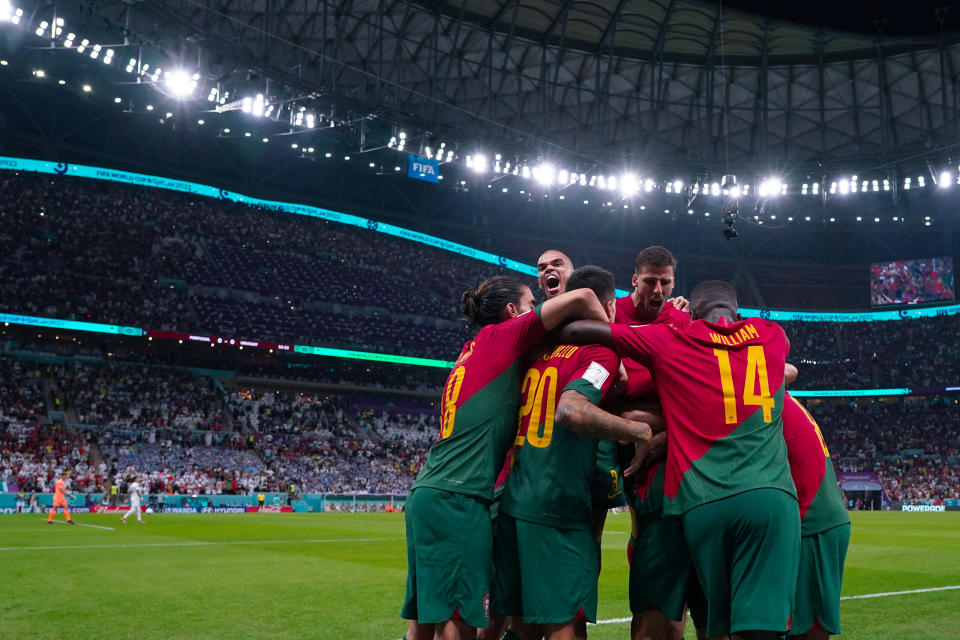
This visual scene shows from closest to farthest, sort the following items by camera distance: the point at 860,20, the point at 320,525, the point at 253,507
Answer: the point at 320,525
the point at 860,20
the point at 253,507

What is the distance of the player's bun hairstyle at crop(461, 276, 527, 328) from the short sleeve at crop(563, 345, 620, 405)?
0.67m

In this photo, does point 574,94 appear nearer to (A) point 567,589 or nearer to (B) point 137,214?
(B) point 137,214

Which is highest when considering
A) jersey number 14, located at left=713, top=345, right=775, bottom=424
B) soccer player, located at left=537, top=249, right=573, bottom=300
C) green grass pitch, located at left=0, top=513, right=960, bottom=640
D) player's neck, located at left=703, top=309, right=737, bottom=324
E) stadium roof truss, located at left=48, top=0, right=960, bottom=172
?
stadium roof truss, located at left=48, top=0, right=960, bottom=172

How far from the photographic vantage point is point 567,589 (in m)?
4.19

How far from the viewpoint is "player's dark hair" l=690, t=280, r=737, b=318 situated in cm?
450

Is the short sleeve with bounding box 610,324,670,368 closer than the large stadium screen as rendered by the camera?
Yes

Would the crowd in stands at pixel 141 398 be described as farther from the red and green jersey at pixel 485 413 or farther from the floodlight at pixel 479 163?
the red and green jersey at pixel 485 413

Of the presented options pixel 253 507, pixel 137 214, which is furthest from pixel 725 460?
pixel 137 214

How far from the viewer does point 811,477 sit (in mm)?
4715

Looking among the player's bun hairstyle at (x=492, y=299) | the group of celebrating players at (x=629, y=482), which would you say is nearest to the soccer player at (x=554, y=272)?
the player's bun hairstyle at (x=492, y=299)

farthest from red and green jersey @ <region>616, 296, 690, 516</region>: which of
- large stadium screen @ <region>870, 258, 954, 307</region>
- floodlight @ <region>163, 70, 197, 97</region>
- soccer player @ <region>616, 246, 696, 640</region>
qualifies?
large stadium screen @ <region>870, 258, 954, 307</region>

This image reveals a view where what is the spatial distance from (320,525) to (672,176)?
32.1 metres

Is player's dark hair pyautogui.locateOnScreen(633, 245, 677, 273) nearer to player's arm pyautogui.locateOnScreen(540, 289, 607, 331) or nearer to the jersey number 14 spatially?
player's arm pyautogui.locateOnScreen(540, 289, 607, 331)

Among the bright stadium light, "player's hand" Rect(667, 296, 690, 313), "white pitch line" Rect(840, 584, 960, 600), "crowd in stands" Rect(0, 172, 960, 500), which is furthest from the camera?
the bright stadium light
